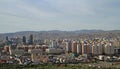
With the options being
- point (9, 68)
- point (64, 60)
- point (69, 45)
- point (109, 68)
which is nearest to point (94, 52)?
point (69, 45)

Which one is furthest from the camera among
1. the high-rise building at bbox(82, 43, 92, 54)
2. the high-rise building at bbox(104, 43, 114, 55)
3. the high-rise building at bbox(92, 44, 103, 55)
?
the high-rise building at bbox(82, 43, 92, 54)

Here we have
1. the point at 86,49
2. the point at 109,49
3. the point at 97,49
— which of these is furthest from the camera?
the point at 86,49

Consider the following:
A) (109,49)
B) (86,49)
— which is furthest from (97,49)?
(86,49)

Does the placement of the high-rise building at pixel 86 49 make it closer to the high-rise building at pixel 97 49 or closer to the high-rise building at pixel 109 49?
the high-rise building at pixel 97 49

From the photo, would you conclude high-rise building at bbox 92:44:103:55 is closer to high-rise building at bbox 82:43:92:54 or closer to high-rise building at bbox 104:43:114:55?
high-rise building at bbox 104:43:114:55

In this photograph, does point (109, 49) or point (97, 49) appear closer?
point (109, 49)

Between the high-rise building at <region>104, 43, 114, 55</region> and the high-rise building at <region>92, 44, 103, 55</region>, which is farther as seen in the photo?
the high-rise building at <region>92, 44, 103, 55</region>

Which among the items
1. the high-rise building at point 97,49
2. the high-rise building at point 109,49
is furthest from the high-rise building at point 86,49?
the high-rise building at point 109,49

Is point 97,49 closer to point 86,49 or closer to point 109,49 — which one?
point 109,49

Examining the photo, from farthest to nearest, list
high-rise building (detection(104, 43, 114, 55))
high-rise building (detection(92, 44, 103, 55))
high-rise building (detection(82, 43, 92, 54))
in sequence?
high-rise building (detection(82, 43, 92, 54))
high-rise building (detection(92, 44, 103, 55))
high-rise building (detection(104, 43, 114, 55))

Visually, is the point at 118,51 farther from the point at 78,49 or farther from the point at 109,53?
the point at 78,49

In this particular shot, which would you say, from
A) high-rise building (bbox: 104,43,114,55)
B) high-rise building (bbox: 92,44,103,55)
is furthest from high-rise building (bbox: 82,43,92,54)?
high-rise building (bbox: 104,43,114,55)
